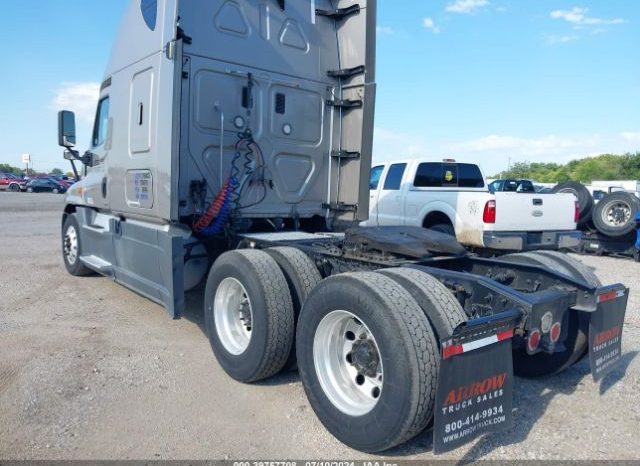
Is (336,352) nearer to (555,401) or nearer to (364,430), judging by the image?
(364,430)

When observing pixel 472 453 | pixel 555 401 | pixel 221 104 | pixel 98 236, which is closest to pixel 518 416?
pixel 555 401

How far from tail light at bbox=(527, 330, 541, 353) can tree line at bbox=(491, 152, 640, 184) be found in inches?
2125

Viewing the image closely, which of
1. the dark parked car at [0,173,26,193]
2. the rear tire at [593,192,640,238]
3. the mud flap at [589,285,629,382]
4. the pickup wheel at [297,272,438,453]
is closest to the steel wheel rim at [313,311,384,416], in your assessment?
the pickup wheel at [297,272,438,453]

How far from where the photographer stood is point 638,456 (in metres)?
3.12

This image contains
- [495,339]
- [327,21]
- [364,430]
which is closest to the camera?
[495,339]

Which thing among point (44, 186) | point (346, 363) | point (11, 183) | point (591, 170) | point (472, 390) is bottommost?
point (346, 363)

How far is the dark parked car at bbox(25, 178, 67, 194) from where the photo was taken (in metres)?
44.0

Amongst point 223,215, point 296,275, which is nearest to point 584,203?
point 223,215

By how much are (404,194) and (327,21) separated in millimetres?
4180

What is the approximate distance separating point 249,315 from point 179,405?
3.05 feet

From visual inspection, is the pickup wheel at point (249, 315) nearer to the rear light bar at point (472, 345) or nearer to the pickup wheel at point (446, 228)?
the rear light bar at point (472, 345)

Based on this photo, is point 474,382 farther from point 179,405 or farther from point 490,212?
point 490,212

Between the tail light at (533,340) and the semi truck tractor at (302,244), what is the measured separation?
0.05ft

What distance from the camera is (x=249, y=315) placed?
436cm
